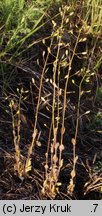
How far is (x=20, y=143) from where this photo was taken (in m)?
2.08

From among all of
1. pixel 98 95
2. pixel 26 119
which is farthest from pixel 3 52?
pixel 98 95

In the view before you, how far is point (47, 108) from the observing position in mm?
1901

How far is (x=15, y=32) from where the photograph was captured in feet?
7.25

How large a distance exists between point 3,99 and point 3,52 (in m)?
0.23

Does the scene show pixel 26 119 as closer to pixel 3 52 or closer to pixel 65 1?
pixel 3 52

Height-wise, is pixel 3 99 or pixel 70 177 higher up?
pixel 3 99

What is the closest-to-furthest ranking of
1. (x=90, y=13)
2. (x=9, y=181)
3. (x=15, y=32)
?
(x=9, y=181) < (x=15, y=32) < (x=90, y=13)

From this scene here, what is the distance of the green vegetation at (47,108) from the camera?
192 centimetres

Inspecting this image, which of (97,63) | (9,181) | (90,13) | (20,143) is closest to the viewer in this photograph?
(9,181)

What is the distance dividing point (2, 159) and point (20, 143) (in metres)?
0.12

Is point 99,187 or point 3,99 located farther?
point 3,99

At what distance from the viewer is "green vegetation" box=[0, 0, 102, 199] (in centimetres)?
192

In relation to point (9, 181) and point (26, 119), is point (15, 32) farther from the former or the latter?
point (9, 181)

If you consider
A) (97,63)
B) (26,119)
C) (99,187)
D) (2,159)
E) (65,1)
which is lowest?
(99,187)
